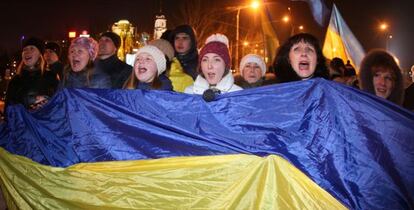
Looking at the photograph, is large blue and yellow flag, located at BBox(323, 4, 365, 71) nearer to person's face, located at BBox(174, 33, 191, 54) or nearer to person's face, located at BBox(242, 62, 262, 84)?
person's face, located at BBox(242, 62, 262, 84)

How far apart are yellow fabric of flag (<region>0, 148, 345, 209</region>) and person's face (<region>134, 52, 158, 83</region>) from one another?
3.88 ft

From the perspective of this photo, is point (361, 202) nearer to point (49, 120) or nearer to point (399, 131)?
point (399, 131)

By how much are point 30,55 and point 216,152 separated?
3.38 meters

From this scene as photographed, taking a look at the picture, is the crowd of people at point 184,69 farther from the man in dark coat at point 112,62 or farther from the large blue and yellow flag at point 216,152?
the large blue and yellow flag at point 216,152

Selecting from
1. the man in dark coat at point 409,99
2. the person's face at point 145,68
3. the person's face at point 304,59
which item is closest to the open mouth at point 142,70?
the person's face at point 145,68

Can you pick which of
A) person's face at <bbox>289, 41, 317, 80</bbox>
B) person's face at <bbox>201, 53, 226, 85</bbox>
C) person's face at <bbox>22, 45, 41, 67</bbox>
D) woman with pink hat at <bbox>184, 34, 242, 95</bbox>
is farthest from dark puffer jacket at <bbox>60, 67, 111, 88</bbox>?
person's face at <bbox>289, 41, 317, 80</bbox>

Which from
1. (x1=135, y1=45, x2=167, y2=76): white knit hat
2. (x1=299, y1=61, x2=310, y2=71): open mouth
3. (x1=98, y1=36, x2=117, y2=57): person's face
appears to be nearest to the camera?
(x1=299, y1=61, x2=310, y2=71): open mouth

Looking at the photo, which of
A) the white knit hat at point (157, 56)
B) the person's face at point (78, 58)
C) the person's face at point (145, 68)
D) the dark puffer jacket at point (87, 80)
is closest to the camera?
the person's face at point (145, 68)

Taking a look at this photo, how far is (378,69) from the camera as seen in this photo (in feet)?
13.1

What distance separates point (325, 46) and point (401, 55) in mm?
47308

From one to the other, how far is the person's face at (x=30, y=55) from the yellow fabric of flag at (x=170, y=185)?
201 centimetres

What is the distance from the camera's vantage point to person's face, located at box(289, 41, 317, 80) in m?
3.56

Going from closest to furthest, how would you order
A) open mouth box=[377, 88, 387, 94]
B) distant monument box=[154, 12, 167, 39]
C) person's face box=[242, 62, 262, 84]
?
open mouth box=[377, 88, 387, 94] → person's face box=[242, 62, 262, 84] → distant monument box=[154, 12, 167, 39]

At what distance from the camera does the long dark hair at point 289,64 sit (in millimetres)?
3596
